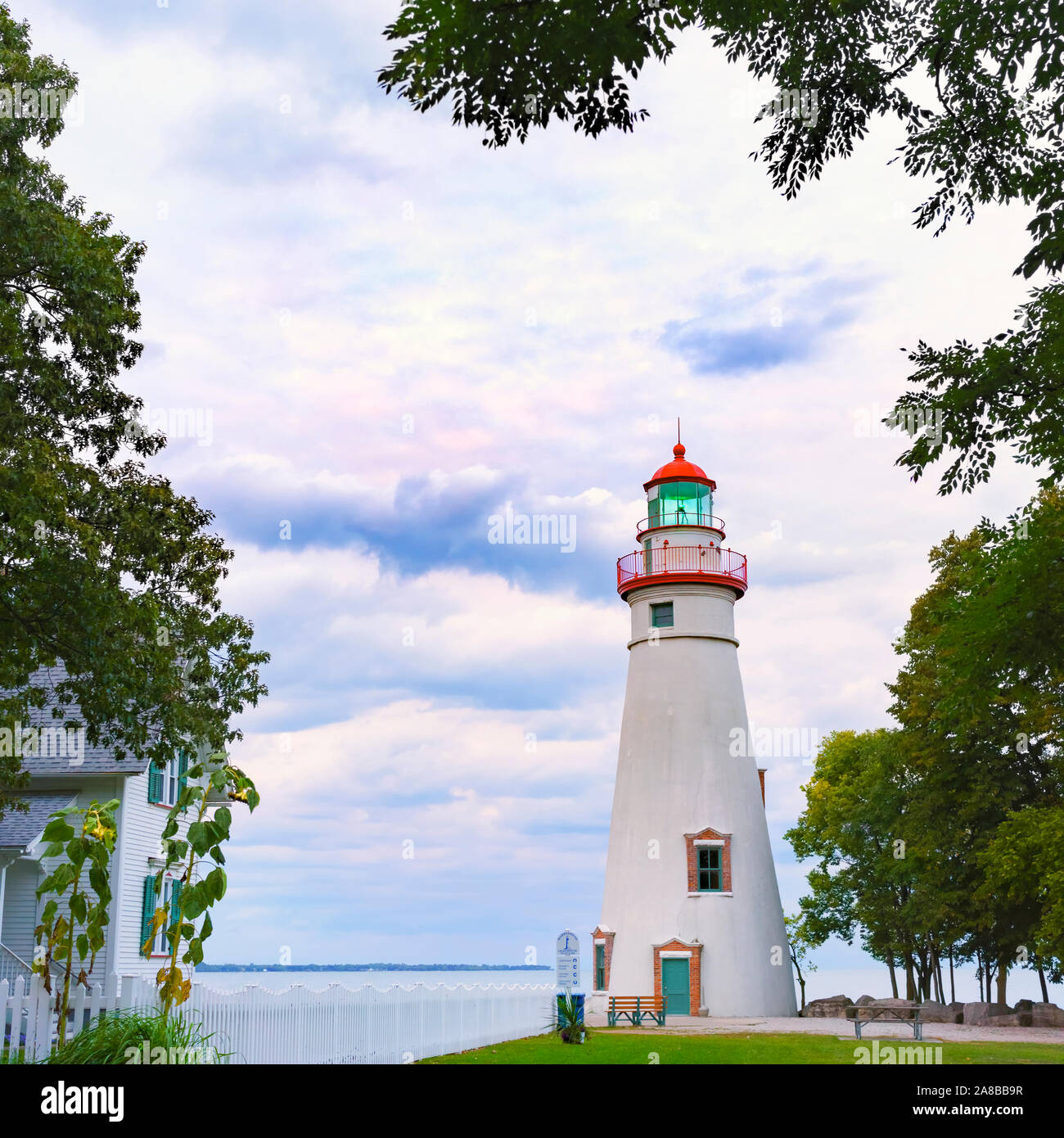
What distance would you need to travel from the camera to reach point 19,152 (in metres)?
17.3

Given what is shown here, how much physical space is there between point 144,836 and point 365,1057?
1222cm

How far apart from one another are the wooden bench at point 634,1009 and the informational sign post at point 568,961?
204 cm

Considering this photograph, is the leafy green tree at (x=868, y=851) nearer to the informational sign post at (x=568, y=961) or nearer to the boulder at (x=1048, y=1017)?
the boulder at (x=1048, y=1017)

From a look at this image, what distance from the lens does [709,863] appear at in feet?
104

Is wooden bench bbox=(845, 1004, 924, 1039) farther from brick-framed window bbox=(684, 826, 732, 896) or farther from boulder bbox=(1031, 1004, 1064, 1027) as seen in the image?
brick-framed window bbox=(684, 826, 732, 896)

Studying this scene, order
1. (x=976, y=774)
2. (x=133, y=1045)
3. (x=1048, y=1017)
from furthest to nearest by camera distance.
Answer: (x=976, y=774) < (x=1048, y=1017) < (x=133, y=1045)

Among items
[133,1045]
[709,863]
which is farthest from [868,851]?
[133,1045]

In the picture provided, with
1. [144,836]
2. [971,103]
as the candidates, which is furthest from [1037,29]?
[144,836]

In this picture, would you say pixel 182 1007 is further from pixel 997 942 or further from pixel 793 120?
pixel 997 942

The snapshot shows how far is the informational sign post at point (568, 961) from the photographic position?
27188mm

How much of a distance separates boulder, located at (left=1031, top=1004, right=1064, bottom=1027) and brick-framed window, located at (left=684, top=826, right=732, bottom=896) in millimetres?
8572

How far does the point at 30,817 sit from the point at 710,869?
17389 millimetres

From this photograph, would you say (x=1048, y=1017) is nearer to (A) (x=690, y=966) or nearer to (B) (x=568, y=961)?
(A) (x=690, y=966)

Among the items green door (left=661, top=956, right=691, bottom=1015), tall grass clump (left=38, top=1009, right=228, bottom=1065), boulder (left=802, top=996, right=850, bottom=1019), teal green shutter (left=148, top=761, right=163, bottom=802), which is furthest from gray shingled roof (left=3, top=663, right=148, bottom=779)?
boulder (left=802, top=996, right=850, bottom=1019)
